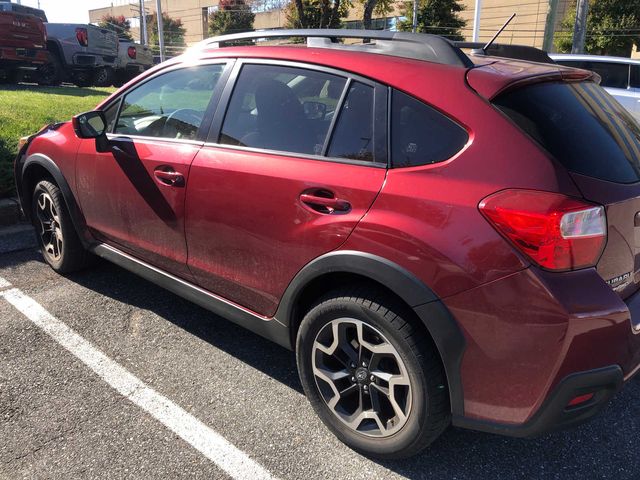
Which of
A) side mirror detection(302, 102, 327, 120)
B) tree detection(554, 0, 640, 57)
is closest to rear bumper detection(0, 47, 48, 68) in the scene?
side mirror detection(302, 102, 327, 120)

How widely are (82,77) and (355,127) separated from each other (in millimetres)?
16427

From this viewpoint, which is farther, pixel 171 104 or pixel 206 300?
pixel 171 104

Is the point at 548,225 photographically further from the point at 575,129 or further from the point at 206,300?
the point at 206,300

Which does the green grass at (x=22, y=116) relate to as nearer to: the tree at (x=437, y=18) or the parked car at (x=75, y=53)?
the parked car at (x=75, y=53)

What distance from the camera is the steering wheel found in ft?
9.77

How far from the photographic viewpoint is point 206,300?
2.96 meters

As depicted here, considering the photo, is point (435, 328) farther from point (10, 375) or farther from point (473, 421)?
point (10, 375)

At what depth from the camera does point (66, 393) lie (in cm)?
280

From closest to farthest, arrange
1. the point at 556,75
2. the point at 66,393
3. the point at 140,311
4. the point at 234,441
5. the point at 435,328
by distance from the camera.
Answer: the point at 435,328 < the point at 556,75 < the point at 234,441 < the point at 66,393 < the point at 140,311

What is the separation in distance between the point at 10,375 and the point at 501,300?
2574 mm

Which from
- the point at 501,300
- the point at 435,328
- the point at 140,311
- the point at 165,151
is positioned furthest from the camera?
the point at 140,311

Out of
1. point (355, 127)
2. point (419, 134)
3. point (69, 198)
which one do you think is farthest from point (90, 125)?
point (419, 134)

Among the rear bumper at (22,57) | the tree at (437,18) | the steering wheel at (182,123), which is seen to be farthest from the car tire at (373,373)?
the tree at (437,18)

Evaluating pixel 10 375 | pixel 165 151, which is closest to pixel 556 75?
pixel 165 151
